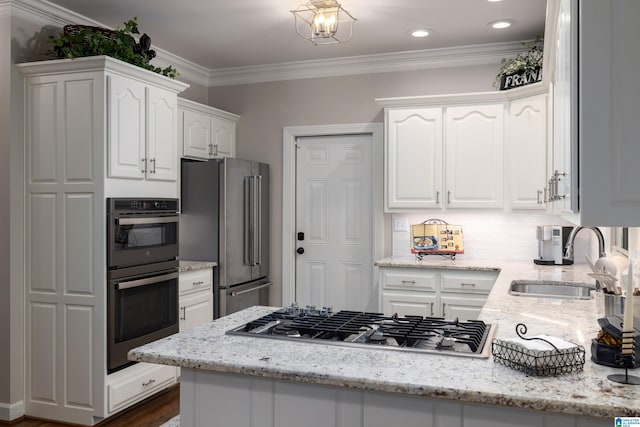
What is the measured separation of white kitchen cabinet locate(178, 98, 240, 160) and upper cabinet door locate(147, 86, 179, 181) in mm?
502

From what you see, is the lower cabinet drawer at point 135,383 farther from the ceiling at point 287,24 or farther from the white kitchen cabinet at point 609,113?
the white kitchen cabinet at point 609,113

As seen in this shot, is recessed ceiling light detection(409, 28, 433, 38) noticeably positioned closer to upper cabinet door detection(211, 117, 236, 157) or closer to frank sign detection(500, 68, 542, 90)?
frank sign detection(500, 68, 542, 90)

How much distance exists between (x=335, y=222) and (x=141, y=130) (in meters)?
2.09

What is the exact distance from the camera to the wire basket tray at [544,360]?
4.82 ft

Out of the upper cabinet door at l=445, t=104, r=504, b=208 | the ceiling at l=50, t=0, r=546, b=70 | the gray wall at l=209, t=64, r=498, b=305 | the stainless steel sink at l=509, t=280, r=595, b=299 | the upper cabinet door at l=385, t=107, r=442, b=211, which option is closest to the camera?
the stainless steel sink at l=509, t=280, r=595, b=299

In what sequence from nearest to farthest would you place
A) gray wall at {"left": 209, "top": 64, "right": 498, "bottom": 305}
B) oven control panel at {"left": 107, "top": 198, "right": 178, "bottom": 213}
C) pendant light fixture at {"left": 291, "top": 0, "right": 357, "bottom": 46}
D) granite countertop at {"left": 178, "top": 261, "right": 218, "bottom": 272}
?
oven control panel at {"left": 107, "top": 198, "right": 178, "bottom": 213} < pendant light fixture at {"left": 291, "top": 0, "right": 357, "bottom": 46} < granite countertop at {"left": 178, "top": 261, "right": 218, "bottom": 272} < gray wall at {"left": 209, "top": 64, "right": 498, "bottom": 305}

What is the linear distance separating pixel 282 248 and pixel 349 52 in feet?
6.30

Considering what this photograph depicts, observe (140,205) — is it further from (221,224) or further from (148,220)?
(221,224)

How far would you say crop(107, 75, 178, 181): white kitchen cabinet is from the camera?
338cm

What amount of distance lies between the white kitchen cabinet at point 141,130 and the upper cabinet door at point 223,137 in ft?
3.31

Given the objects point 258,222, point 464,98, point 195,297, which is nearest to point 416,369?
point 195,297

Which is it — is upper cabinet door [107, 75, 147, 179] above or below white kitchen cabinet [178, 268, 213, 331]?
above

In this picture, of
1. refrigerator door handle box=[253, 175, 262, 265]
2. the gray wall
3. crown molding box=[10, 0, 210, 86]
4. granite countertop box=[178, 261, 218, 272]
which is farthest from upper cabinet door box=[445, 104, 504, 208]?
crown molding box=[10, 0, 210, 86]

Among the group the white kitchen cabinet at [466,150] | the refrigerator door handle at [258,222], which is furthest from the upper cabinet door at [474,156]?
the refrigerator door handle at [258,222]
